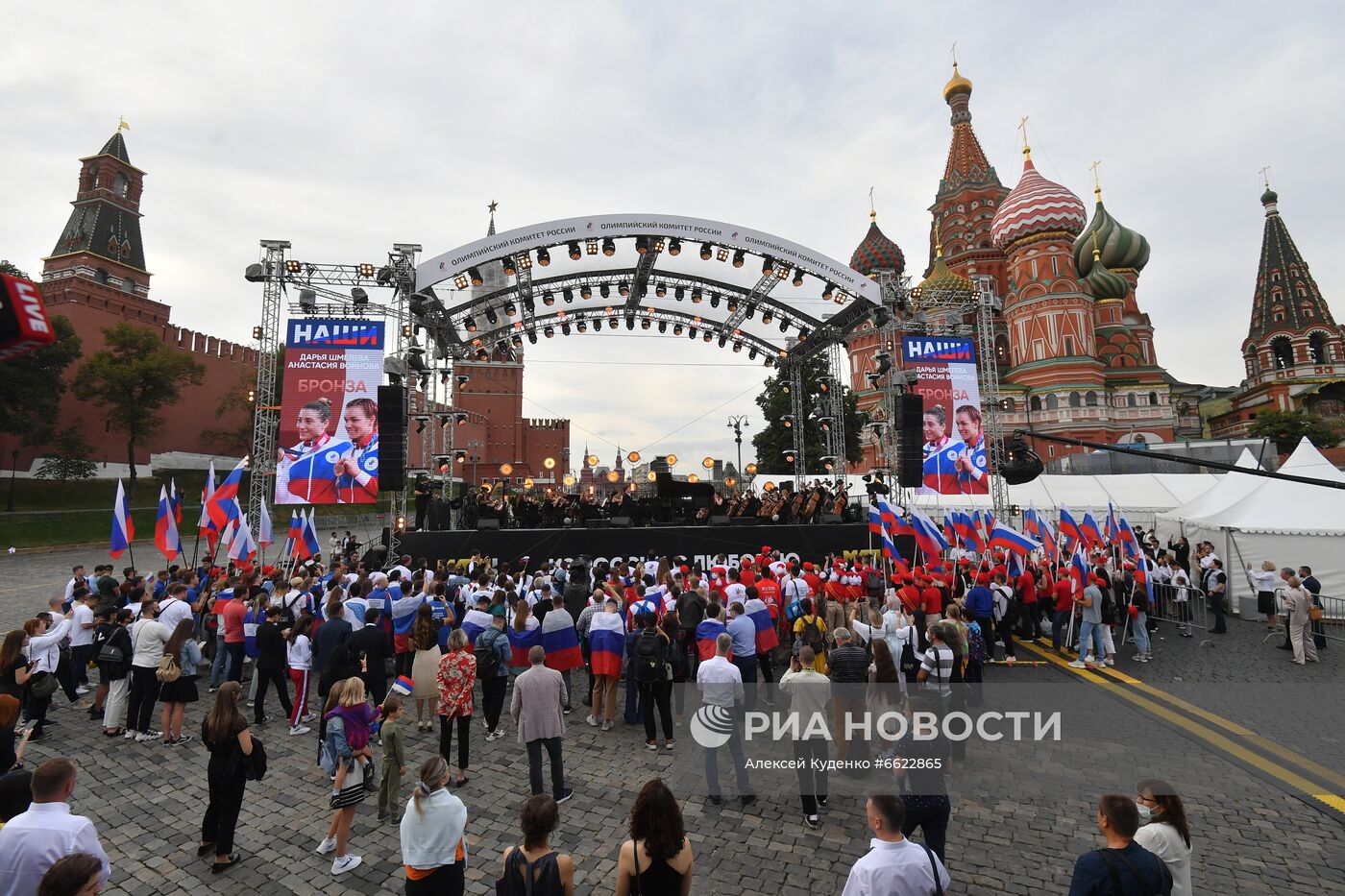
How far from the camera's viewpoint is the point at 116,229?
2046 inches

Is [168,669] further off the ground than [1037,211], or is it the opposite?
[1037,211]

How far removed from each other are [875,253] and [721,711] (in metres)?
73.1

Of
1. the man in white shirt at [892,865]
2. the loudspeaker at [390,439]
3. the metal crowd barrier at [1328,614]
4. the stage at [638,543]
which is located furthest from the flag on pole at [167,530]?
the metal crowd barrier at [1328,614]

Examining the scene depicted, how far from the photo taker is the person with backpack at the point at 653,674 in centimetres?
697

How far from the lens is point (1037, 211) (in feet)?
157

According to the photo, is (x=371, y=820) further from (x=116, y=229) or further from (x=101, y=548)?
(x=116, y=229)

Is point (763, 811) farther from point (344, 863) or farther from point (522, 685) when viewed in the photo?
point (344, 863)

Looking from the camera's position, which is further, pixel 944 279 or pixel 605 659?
pixel 944 279

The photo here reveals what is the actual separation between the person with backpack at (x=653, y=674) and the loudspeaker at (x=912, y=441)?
1324 cm

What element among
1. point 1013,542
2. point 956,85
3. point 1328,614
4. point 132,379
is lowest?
point 1328,614

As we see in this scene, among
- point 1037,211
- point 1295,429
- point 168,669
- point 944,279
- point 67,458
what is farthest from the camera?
point 944,279

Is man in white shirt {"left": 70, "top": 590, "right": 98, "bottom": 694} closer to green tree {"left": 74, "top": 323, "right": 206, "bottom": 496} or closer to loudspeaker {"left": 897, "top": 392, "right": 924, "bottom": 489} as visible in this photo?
loudspeaker {"left": 897, "top": 392, "right": 924, "bottom": 489}

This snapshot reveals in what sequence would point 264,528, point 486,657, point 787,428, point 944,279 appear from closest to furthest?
point 486,657 → point 264,528 → point 787,428 → point 944,279

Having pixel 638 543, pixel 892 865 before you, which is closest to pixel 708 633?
pixel 892 865
